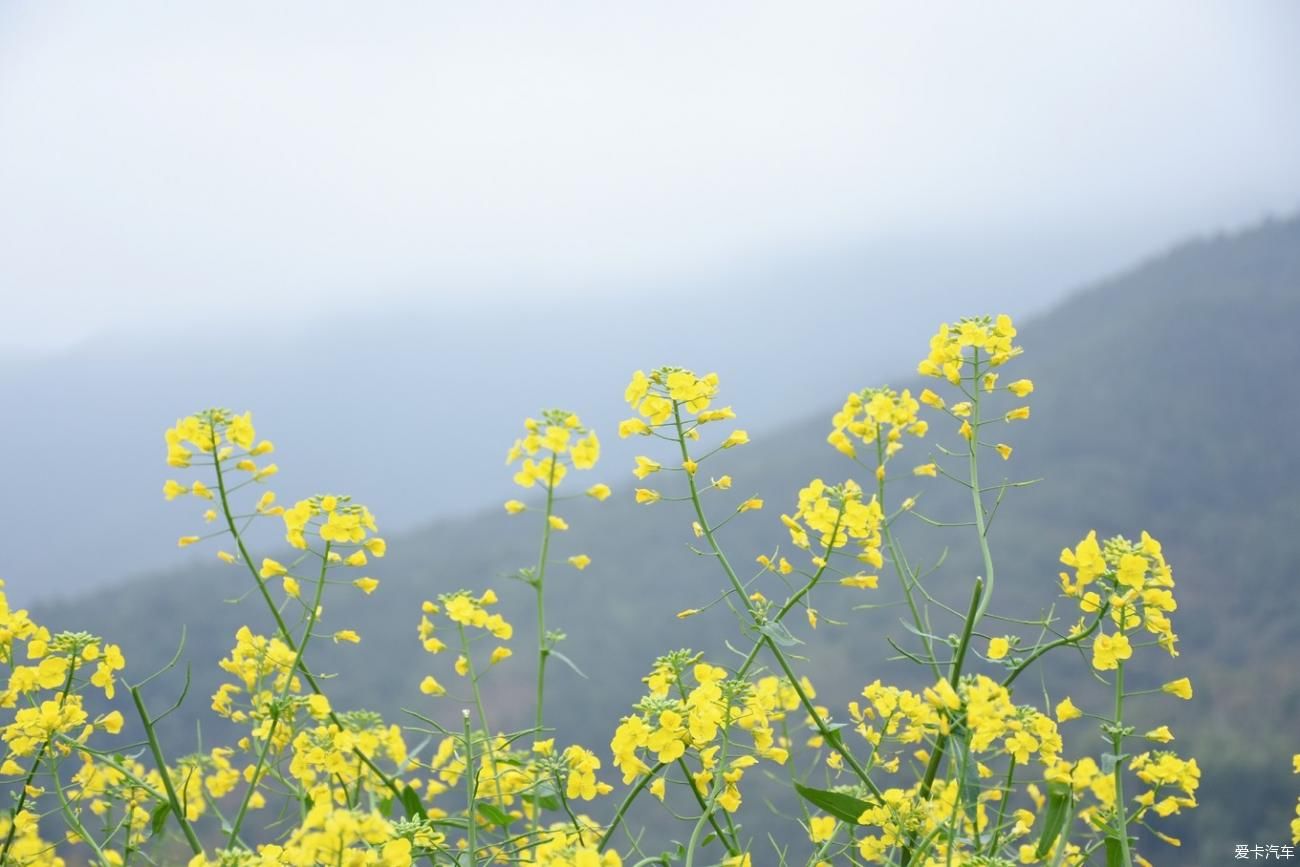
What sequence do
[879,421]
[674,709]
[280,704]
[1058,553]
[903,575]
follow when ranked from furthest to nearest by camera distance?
[1058,553], [879,421], [903,575], [280,704], [674,709]

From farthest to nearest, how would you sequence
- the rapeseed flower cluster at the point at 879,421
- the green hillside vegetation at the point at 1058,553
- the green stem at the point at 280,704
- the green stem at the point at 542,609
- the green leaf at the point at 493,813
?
the green hillside vegetation at the point at 1058,553 < the rapeseed flower cluster at the point at 879,421 < the green stem at the point at 542,609 < the green leaf at the point at 493,813 < the green stem at the point at 280,704

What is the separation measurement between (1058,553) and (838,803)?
5300 centimetres

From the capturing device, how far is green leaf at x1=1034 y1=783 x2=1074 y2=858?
203 cm

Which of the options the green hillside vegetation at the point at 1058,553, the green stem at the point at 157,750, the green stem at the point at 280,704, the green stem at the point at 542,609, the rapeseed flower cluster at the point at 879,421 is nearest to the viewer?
the green stem at the point at 157,750

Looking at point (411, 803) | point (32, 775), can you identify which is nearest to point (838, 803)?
point (411, 803)

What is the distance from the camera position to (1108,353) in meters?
83.7

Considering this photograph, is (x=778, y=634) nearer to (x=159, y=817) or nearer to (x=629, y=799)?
(x=629, y=799)

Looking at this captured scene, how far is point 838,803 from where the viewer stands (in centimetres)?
200

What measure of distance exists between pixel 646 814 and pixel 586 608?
28.3 metres

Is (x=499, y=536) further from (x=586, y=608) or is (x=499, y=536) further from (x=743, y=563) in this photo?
(x=743, y=563)

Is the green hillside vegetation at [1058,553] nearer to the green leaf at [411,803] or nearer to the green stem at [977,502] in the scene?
the green stem at [977,502]

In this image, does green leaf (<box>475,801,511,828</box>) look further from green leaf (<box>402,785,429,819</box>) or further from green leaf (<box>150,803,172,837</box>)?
green leaf (<box>150,803,172,837</box>)

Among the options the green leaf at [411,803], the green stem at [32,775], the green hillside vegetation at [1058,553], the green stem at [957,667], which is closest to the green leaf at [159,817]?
the green stem at [32,775]

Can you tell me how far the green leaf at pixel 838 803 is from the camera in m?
1.98
